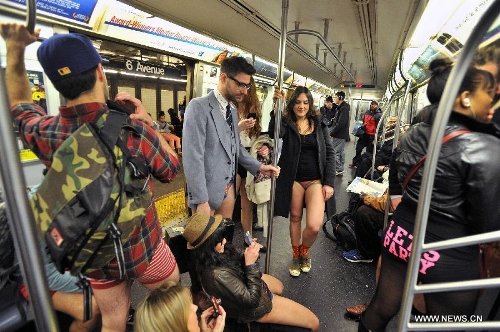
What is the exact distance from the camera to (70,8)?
2502mm

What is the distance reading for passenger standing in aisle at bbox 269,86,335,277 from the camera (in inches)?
102

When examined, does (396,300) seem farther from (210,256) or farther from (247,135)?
(247,135)

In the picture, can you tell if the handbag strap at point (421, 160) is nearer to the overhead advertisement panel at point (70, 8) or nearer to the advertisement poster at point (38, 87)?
the advertisement poster at point (38, 87)

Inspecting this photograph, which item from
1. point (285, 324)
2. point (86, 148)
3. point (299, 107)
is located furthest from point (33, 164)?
point (299, 107)

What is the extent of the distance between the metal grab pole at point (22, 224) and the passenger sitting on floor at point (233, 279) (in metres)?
1.10

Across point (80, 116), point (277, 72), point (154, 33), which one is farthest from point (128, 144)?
point (154, 33)

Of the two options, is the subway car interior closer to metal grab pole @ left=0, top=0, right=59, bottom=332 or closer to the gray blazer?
metal grab pole @ left=0, top=0, right=59, bottom=332

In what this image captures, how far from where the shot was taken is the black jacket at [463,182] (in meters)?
1.02

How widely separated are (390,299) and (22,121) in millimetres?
1892

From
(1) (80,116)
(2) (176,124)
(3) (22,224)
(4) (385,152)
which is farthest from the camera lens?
(2) (176,124)

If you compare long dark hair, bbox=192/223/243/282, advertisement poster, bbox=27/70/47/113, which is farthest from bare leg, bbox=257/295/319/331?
advertisement poster, bbox=27/70/47/113

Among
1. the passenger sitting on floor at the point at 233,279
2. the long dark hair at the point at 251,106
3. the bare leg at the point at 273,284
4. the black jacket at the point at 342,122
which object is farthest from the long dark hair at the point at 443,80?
the black jacket at the point at 342,122

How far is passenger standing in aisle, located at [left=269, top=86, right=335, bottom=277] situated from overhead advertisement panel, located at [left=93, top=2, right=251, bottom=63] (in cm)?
203

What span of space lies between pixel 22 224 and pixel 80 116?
2.12 ft
